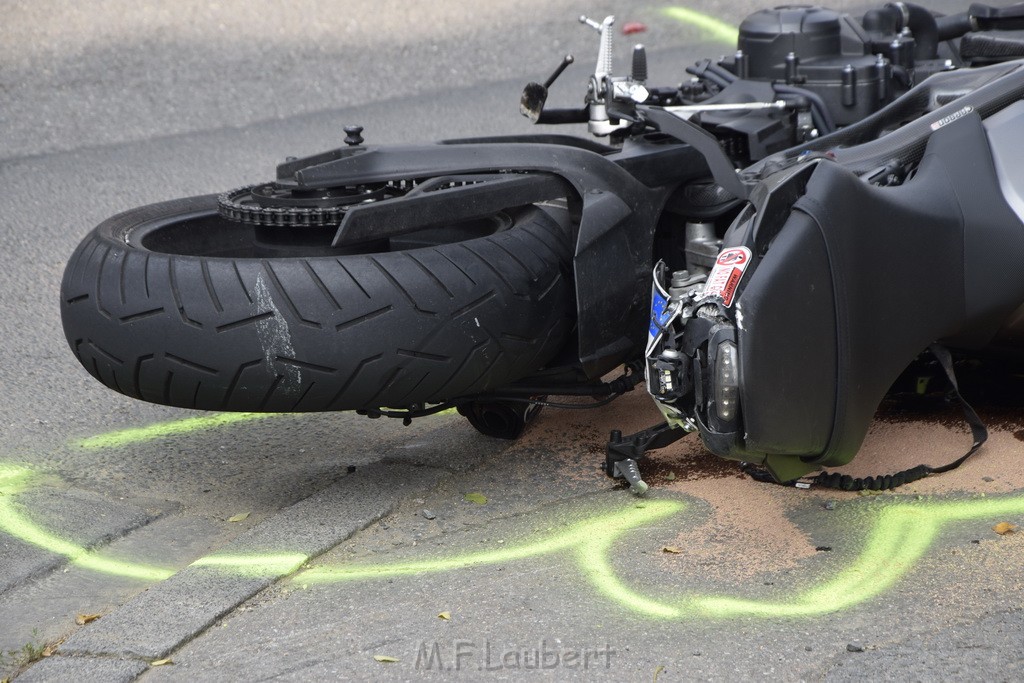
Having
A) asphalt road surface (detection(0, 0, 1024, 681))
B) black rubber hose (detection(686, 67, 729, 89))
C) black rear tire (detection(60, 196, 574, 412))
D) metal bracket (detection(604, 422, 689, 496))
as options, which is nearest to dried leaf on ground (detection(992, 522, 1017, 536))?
asphalt road surface (detection(0, 0, 1024, 681))

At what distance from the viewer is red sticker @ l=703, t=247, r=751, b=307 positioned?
2559 mm

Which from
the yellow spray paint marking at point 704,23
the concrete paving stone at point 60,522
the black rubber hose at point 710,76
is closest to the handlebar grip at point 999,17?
the black rubber hose at point 710,76

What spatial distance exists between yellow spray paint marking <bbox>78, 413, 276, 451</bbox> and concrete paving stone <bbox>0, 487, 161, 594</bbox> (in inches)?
13.2

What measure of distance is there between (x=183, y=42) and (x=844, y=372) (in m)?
6.26

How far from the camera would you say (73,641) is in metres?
2.55

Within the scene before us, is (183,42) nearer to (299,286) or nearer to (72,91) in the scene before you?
(72,91)

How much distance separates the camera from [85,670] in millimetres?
2434

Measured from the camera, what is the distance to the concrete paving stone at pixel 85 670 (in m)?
2.41

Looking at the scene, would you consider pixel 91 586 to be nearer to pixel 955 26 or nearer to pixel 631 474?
pixel 631 474

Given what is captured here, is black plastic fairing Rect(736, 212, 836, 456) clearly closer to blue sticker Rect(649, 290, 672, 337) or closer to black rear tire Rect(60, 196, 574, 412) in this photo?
blue sticker Rect(649, 290, 672, 337)

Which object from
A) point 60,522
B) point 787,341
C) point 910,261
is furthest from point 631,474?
point 60,522

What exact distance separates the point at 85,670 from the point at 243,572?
444mm

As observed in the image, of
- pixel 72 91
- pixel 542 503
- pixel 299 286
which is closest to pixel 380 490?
pixel 542 503

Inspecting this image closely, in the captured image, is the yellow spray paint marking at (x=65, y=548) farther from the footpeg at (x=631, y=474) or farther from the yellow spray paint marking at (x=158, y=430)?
the footpeg at (x=631, y=474)
